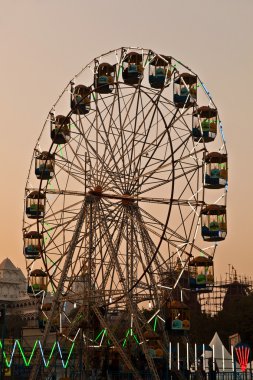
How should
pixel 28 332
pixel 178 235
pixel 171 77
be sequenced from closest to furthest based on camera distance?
pixel 178 235, pixel 171 77, pixel 28 332

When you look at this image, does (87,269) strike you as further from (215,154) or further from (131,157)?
(215,154)

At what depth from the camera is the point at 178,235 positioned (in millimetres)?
38750

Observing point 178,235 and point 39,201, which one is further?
point 39,201

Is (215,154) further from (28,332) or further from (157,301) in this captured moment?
(28,332)

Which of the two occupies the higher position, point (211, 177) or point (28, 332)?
point (211, 177)

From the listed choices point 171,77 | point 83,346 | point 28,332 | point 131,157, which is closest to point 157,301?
point 83,346

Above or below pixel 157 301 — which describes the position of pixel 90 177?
above

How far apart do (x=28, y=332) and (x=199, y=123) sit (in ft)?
86.1

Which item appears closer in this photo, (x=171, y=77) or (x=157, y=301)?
(x=157, y=301)

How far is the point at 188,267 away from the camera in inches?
1540

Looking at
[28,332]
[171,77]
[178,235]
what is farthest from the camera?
[28,332]

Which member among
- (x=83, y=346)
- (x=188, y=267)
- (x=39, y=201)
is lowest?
(x=83, y=346)

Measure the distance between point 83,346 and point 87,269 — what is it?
4.08 metres

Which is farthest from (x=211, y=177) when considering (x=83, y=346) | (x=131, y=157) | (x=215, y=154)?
(x=83, y=346)
